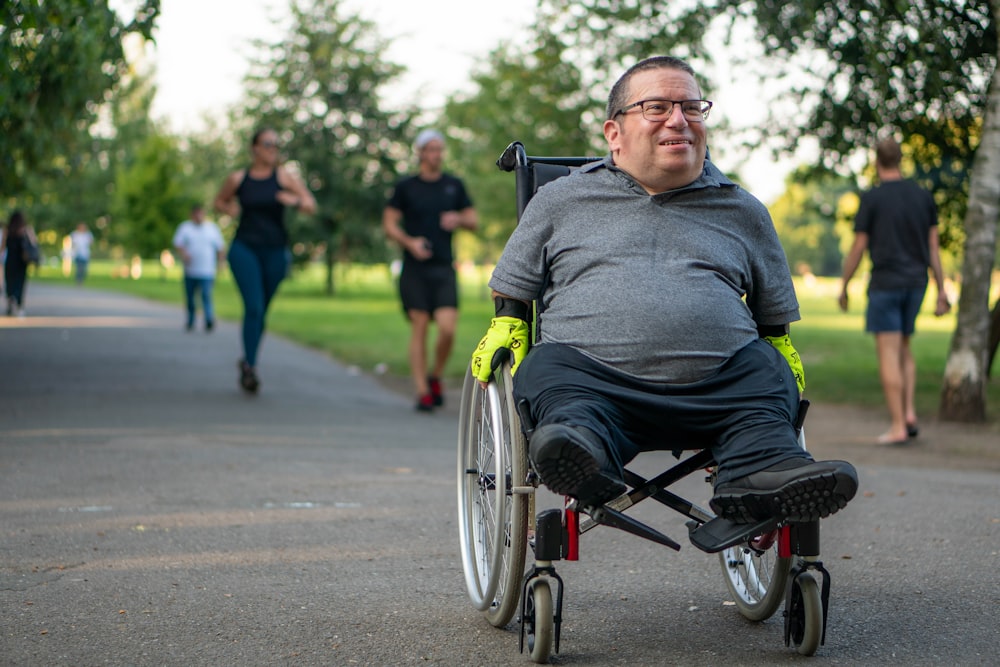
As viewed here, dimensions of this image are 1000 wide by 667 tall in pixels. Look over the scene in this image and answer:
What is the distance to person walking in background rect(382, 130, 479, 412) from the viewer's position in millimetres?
10008

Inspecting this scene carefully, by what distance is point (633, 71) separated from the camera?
13.1 feet

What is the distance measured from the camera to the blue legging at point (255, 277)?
1031 centimetres

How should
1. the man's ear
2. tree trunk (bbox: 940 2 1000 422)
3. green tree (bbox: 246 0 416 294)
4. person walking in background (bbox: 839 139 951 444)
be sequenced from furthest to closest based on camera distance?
green tree (bbox: 246 0 416 294) → tree trunk (bbox: 940 2 1000 422) → person walking in background (bbox: 839 139 951 444) → the man's ear

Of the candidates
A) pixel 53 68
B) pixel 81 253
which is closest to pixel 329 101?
pixel 81 253

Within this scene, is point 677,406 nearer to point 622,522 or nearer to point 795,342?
point 622,522

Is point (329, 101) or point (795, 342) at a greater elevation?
point (329, 101)

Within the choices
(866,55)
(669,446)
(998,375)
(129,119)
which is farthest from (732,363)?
(129,119)

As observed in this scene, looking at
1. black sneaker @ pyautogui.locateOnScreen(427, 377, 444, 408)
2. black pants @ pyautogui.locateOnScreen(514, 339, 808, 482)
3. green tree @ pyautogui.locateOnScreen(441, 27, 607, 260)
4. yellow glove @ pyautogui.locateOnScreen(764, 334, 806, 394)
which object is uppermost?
green tree @ pyautogui.locateOnScreen(441, 27, 607, 260)

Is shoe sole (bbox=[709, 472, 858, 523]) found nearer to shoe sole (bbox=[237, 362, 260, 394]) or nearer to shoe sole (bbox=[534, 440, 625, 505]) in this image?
shoe sole (bbox=[534, 440, 625, 505])

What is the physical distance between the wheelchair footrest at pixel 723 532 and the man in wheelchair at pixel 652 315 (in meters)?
0.03

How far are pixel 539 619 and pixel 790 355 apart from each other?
43.8 inches

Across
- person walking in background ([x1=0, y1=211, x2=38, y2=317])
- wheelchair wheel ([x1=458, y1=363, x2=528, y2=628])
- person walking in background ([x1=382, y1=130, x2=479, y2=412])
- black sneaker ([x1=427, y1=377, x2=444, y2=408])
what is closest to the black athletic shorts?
person walking in background ([x1=382, y1=130, x2=479, y2=412])

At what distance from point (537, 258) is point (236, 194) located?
23.0 feet

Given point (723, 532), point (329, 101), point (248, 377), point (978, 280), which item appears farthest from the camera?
point (329, 101)
